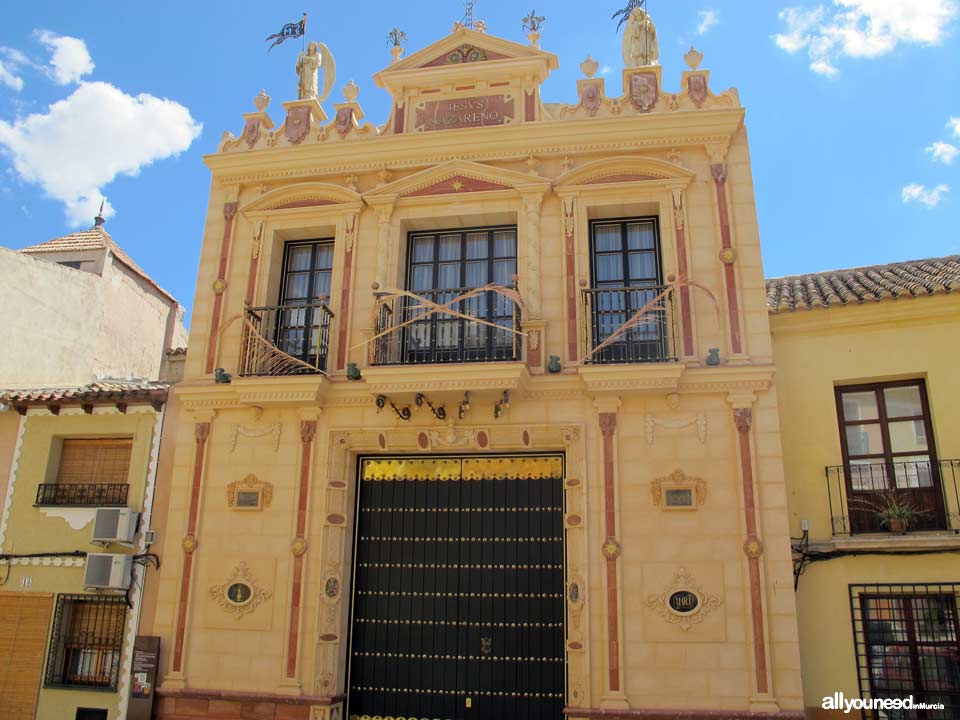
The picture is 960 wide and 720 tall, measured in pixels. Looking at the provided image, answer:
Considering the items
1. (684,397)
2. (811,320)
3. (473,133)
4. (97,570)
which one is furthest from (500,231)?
(97,570)

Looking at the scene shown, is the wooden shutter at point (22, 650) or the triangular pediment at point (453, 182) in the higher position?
the triangular pediment at point (453, 182)

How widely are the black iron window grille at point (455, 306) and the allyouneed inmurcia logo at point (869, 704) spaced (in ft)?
16.8

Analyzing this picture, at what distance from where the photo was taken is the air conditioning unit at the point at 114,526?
412 inches

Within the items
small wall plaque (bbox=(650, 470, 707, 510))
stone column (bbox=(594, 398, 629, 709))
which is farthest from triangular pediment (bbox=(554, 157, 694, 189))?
small wall plaque (bbox=(650, 470, 707, 510))

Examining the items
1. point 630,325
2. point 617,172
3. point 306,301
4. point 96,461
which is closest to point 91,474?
point 96,461

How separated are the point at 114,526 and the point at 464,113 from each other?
23.8ft

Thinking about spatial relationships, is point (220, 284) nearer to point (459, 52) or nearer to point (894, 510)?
point (459, 52)

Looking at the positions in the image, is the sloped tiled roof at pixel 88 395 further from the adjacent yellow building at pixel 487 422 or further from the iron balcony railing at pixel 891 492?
the iron balcony railing at pixel 891 492

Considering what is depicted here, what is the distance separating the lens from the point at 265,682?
955cm

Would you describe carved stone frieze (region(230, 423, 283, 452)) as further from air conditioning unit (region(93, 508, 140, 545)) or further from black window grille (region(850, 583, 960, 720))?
black window grille (region(850, 583, 960, 720))

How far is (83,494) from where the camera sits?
36.8 ft

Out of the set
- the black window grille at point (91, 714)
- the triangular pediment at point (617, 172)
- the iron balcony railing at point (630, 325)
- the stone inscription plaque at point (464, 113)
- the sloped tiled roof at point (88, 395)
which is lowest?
the black window grille at point (91, 714)

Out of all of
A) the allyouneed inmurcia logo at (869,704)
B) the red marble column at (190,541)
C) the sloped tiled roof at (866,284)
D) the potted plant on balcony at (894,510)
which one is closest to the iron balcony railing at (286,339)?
the red marble column at (190,541)

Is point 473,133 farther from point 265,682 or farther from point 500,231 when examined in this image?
point 265,682
